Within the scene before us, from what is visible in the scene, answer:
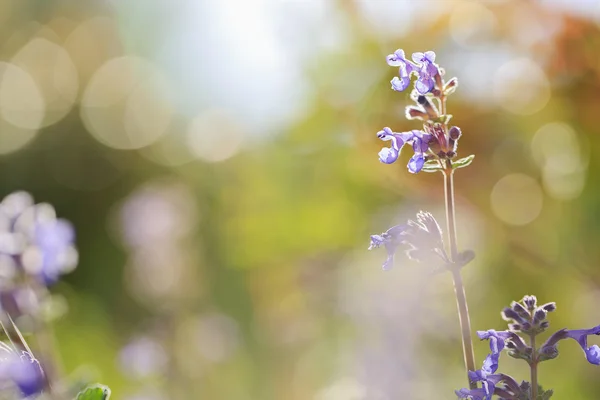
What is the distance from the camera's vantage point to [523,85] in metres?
3.66

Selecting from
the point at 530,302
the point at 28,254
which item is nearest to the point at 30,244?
the point at 28,254

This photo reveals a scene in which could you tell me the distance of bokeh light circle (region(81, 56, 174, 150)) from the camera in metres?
12.1

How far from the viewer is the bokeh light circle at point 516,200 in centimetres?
378

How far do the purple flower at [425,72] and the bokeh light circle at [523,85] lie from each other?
2.41 meters

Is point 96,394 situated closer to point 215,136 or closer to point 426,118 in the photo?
point 426,118

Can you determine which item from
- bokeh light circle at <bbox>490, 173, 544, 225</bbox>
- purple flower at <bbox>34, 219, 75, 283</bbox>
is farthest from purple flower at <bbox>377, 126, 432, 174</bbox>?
bokeh light circle at <bbox>490, 173, 544, 225</bbox>

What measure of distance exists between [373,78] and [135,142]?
352 inches

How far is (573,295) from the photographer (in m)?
3.64

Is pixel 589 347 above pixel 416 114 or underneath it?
underneath

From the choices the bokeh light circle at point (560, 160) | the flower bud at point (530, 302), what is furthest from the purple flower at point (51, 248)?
the bokeh light circle at point (560, 160)

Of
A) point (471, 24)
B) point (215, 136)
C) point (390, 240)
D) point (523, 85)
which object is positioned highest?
point (215, 136)

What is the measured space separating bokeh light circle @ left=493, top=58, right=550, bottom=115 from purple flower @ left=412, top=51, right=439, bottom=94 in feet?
7.90

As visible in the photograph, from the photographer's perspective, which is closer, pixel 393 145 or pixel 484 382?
pixel 484 382

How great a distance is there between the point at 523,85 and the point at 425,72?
2.46m
